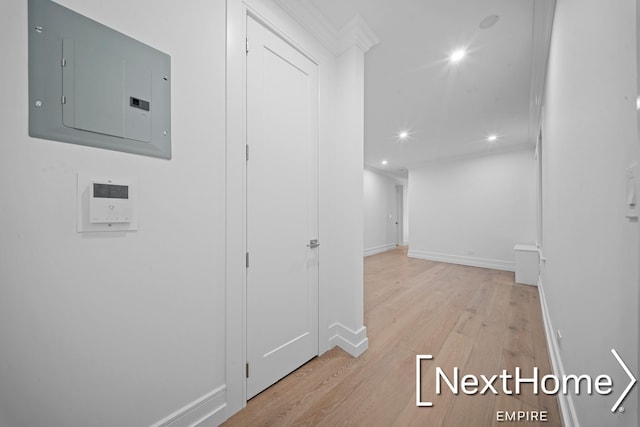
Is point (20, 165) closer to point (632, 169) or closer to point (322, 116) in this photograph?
point (322, 116)

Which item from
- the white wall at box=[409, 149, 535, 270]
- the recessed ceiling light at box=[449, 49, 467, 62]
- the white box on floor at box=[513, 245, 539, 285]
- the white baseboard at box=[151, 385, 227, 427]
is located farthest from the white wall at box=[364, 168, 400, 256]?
the white baseboard at box=[151, 385, 227, 427]

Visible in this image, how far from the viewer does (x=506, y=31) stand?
190cm

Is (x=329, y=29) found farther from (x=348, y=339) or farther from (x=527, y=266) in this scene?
(x=527, y=266)

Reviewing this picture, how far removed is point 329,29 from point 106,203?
201cm

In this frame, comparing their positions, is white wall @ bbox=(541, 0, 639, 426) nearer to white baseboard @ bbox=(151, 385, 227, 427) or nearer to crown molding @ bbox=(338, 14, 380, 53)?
crown molding @ bbox=(338, 14, 380, 53)

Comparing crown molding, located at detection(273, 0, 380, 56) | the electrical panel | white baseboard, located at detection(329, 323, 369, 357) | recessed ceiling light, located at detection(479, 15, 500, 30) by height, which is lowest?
white baseboard, located at detection(329, 323, 369, 357)

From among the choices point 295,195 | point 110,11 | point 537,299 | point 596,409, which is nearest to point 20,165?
point 110,11

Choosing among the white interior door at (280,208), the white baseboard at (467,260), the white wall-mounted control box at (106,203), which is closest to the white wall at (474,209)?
the white baseboard at (467,260)

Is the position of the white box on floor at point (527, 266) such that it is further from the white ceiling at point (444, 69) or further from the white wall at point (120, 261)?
the white wall at point (120, 261)

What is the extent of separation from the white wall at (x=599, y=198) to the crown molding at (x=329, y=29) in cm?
125

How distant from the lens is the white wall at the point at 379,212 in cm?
677

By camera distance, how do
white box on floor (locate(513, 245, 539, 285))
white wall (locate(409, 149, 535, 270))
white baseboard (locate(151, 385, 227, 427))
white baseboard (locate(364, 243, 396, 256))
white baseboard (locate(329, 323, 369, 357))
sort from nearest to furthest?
white baseboard (locate(151, 385, 227, 427)) → white baseboard (locate(329, 323, 369, 357)) → white box on floor (locate(513, 245, 539, 285)) → white wall (locate(409, 149, 535, 270)) → white baseboard (locate(364, 243, 396, 256))

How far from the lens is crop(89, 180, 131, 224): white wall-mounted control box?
883 millimetres

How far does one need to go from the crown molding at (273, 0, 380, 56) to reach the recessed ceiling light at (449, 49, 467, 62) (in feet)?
2.73
